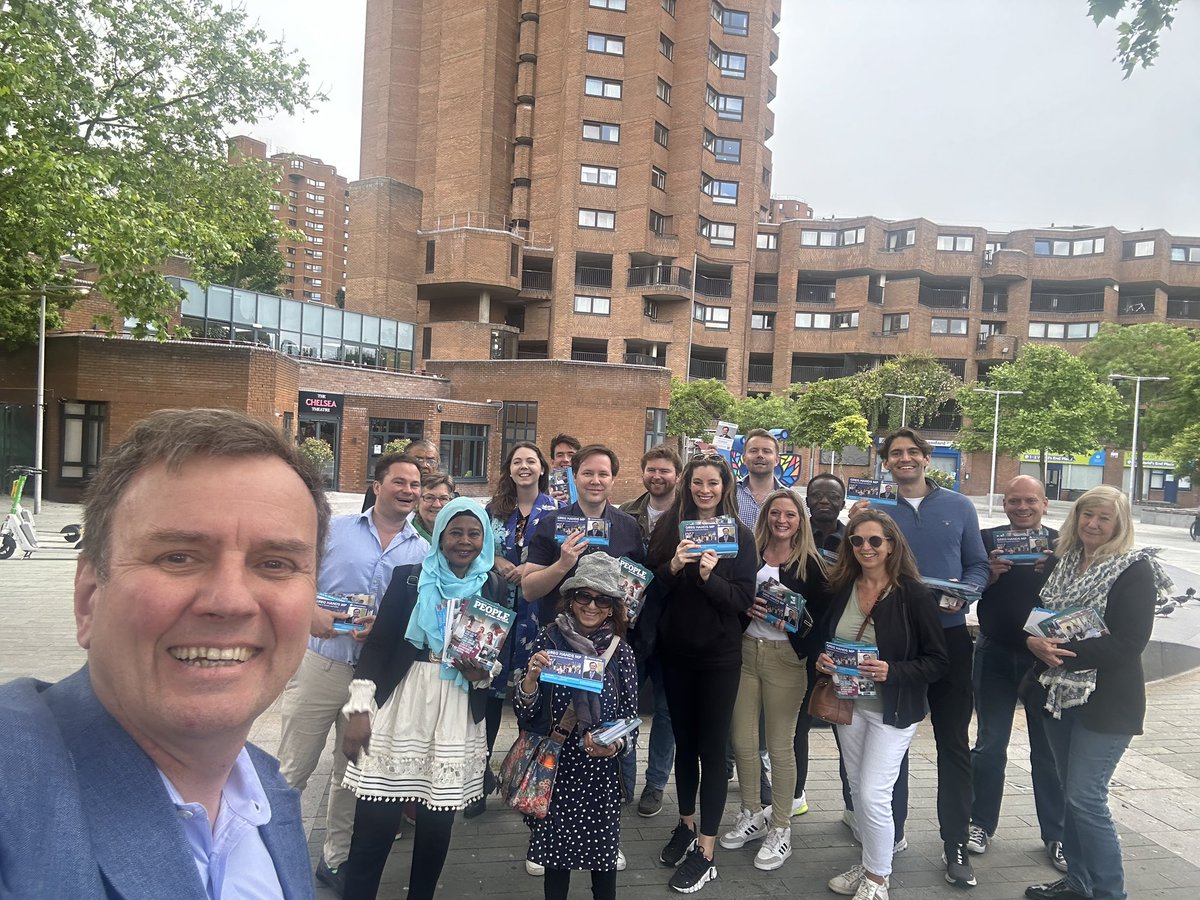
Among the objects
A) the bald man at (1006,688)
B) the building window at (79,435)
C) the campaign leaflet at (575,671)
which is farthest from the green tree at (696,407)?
the campaign leaflet at (575,671)

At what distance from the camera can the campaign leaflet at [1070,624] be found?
140 inches

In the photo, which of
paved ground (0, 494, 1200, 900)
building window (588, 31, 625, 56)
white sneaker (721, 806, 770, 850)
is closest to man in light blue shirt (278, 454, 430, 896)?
paved ground (0, 494, 1200, 900)

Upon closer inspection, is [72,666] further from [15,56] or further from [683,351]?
[683,351]

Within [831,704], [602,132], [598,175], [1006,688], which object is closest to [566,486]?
[831,704]

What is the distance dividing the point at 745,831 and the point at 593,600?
6.38 feet

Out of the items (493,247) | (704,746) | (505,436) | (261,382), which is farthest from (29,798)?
(493,247)

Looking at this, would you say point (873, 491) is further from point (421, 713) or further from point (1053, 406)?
point (1053, 406)

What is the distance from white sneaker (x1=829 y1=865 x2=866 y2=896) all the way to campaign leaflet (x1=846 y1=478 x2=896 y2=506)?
218 centimetres

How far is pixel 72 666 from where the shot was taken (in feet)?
21.7

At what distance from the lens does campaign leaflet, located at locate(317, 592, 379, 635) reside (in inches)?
144

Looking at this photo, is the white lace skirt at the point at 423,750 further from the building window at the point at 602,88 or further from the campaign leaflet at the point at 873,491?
the building window at the point at 602,88

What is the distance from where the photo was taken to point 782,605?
161 inches

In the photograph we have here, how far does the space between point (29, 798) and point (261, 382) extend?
24.8m

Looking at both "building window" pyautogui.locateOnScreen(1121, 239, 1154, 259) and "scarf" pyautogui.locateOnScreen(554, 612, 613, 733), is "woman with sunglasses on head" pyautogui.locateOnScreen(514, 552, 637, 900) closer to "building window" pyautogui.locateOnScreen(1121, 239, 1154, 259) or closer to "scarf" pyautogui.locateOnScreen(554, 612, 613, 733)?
"scarf" pyautogui.locateOnScreen(554, 612, 613, 733)
